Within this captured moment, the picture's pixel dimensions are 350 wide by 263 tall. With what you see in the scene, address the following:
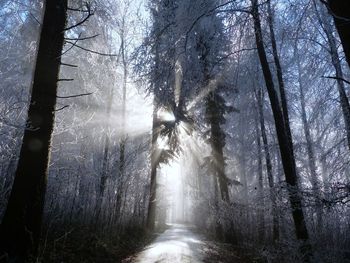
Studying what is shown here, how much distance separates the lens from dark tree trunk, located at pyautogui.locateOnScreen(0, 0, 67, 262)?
5.17 m

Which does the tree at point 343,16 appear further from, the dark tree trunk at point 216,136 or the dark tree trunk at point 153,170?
the dark tree trunk at point 153,170

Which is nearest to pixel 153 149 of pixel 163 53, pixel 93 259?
pixel 93 259

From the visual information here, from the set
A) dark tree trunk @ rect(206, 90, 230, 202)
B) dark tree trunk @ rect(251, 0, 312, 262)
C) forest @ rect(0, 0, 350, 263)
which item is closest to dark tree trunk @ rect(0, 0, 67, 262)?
forest @ rect(0, 0, 350, 263)

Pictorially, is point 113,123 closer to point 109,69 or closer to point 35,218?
point 109,69

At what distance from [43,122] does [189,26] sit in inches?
123

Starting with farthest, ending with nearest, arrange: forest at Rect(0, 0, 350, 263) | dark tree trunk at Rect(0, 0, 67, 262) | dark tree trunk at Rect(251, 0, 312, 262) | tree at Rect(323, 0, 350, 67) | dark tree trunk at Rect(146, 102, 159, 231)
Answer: dark tree trunk at Rect(146, 102, 159, 231) → dark tree trunk at Rect(251, 0, 312, 262) → forest at Rect(0, 0, 350, 263) → dark tree trunk at Rect(0, 0, 67, 262) → tree at Rect(323, 0, 350, 67)

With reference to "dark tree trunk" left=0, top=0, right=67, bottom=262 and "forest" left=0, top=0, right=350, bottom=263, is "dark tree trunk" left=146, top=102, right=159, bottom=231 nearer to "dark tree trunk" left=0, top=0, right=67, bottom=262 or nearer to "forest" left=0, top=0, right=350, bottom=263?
"forest" left=0, top=0, right=350, bottom=263

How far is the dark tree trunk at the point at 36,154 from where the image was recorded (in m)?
5.17

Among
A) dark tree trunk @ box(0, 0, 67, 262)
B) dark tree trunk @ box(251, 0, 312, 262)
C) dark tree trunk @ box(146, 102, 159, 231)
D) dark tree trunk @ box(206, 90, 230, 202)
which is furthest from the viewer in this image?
dark tree trunk @ box(146, 102, 159, 231)

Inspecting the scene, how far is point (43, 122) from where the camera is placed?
225 inches

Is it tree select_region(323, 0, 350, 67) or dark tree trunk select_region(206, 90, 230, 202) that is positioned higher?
dark tree trunk select_region(206, 90, 230, 202)

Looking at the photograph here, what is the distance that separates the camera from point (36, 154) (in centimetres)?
557

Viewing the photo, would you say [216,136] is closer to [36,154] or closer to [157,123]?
[157,123]

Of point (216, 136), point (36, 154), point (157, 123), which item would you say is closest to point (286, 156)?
point (36, 154)
